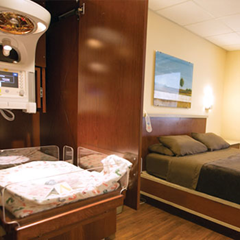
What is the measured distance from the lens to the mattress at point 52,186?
2.95 ft

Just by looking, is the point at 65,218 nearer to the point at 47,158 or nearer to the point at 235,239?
the point at 47,158

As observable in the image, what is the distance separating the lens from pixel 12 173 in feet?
4.31

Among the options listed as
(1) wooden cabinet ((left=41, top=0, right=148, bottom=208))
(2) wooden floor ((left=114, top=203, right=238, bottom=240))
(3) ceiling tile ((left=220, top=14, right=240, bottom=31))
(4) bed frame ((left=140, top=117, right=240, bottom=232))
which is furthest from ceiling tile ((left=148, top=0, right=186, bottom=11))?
(2) wooden floor ((left=114, top=203, right=238, bottom=240))

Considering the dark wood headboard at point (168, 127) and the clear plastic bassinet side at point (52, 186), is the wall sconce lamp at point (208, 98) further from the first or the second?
the clear plastic bassinet side at point (52, 186)

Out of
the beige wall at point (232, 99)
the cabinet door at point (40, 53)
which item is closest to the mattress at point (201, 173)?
the cabinet door at point (40, 53)

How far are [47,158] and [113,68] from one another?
93 centimetres

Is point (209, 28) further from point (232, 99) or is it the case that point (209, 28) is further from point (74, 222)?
point (74, 222)

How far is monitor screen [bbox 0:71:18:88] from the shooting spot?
1.61 metres

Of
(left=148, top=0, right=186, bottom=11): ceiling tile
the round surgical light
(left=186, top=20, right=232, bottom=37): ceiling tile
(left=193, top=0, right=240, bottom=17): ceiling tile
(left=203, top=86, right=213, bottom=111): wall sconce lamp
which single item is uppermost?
(left=193, top=0, right=240, bottom=17): ceiling tile

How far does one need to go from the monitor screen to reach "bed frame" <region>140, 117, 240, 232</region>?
1687mm

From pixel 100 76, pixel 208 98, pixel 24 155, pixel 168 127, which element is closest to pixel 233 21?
pixel 208 98

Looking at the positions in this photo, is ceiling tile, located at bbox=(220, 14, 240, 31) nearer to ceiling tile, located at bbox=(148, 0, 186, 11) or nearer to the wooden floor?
ceiling tile, located at bbox=(148, 0, 186, 11)

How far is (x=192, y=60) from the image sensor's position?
364 centimetres

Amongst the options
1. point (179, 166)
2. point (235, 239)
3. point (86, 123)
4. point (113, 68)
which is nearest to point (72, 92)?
point (86, 123)
